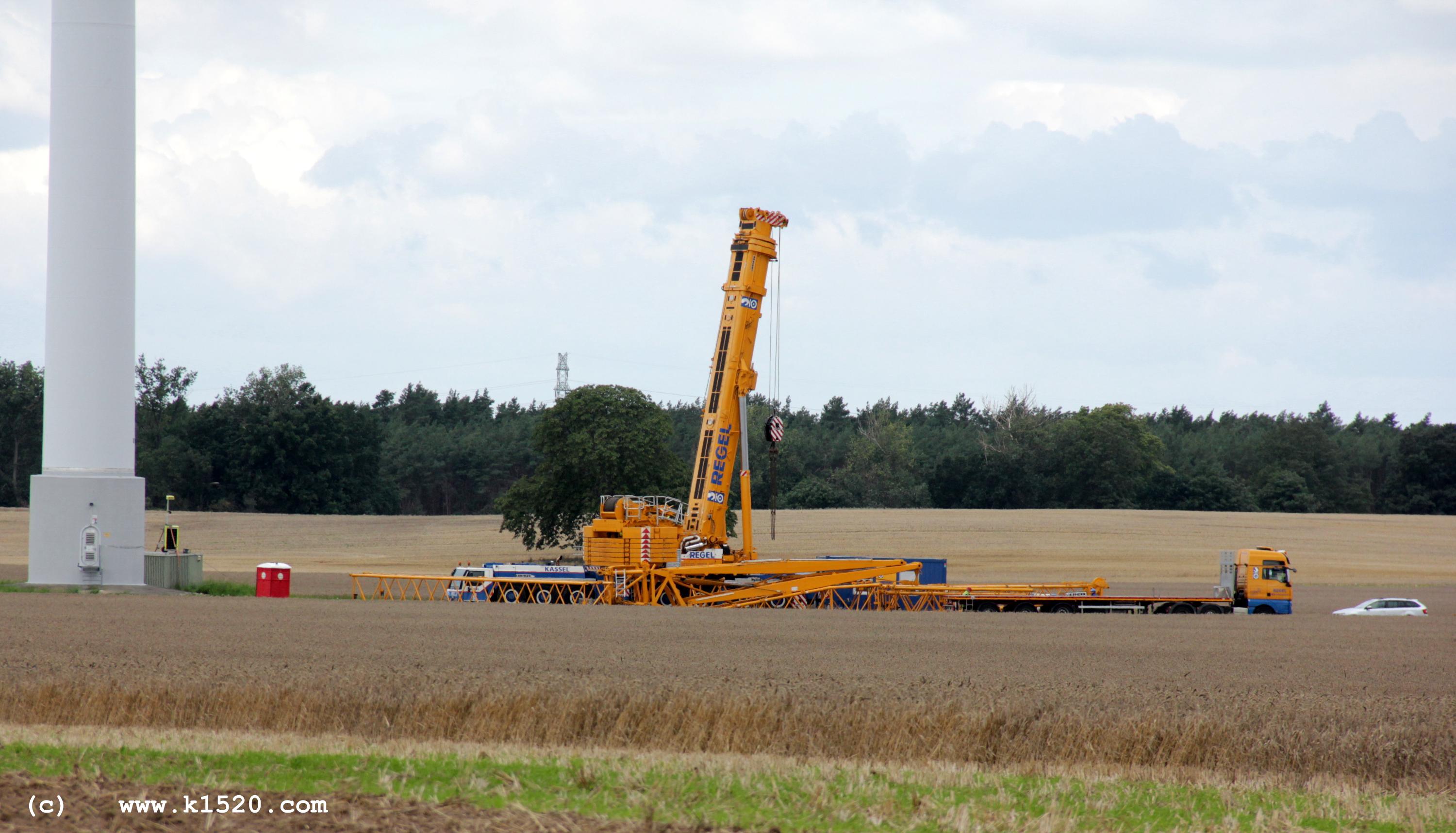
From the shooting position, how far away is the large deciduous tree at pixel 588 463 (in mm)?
68000

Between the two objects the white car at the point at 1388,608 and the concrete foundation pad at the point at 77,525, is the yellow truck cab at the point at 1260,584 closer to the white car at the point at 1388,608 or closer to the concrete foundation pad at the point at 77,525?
the white car at the point at 1388,608

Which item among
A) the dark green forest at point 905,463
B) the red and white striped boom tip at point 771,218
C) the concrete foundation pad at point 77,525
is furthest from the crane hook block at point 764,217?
the dark green forest at point 905,463

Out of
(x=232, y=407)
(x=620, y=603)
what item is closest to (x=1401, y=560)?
(x=620, y=603)

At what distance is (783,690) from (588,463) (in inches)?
1925

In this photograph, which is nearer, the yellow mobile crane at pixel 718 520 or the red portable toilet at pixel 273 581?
the yellow mobile crane at pixel 718 520

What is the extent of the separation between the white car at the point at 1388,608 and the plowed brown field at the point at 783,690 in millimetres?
13347

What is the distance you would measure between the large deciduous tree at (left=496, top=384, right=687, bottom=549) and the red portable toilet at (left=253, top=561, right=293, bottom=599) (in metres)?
22.9

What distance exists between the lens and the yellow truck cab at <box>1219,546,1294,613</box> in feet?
139

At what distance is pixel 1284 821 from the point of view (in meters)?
11.9

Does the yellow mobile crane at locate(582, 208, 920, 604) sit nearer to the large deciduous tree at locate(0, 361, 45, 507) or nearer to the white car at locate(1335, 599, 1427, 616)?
the white car at locate(1335, 599, 1427, 616)

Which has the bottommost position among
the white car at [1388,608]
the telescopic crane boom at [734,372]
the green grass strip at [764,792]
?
the white car at [1388,608]

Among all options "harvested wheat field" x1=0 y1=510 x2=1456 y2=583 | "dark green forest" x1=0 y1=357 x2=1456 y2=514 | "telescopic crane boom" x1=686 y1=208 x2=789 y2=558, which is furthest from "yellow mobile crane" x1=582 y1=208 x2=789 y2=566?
"dark green forest" x1=0 y1=357 x2=1456 y2=514

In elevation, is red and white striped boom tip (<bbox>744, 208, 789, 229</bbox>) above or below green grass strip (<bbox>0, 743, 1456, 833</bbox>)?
above

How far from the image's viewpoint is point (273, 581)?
4625 centimetres
